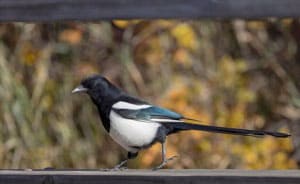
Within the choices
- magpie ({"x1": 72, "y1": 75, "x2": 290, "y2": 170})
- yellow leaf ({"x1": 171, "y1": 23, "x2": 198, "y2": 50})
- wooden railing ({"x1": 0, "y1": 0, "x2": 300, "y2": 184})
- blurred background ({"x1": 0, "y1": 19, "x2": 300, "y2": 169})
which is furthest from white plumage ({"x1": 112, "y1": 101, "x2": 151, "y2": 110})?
yellow leaf ({"x1": 171, "y1": 23, "x2": 198, "y2": 50})

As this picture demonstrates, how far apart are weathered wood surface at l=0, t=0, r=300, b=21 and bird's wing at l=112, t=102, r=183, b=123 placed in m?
0.39

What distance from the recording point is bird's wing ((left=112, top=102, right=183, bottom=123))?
7.53ft

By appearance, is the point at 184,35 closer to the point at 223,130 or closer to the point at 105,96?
the point at 105,96

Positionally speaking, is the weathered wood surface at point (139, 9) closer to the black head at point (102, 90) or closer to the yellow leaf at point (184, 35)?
the black head at point (102, 90)

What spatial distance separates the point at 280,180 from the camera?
1779mm

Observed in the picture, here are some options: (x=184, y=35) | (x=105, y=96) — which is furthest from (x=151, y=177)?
(x=184, y=35)

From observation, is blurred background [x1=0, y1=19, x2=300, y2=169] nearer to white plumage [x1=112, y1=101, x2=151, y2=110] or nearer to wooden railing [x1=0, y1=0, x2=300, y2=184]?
white plumage [x1=112, y1=101, x2=151, y2=110]

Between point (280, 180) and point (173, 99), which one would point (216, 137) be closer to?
point (173, 99)

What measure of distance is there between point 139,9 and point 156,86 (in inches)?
137

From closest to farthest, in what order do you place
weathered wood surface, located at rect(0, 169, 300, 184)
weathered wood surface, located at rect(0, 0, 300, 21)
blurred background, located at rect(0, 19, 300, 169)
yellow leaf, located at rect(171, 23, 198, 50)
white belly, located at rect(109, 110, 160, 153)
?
weathered wood surface, located at rect(0, 169, 300, 184)
weathered wood surface, located at rect(0, 0, 300, 21)
white belly, located at rect(109, 110, 160, 153)
blurred background, located at rect(0, 19, 300, 169)
yellow leaf, located at rect(171, 23, 198, 50)

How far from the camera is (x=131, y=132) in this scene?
229cm

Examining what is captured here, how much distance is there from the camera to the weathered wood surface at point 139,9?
1919mm

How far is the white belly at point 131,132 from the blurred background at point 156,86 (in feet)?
8.95

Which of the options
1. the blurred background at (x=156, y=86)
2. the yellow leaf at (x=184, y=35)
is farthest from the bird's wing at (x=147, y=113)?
the yellow leaf at (x=184, y=35)
